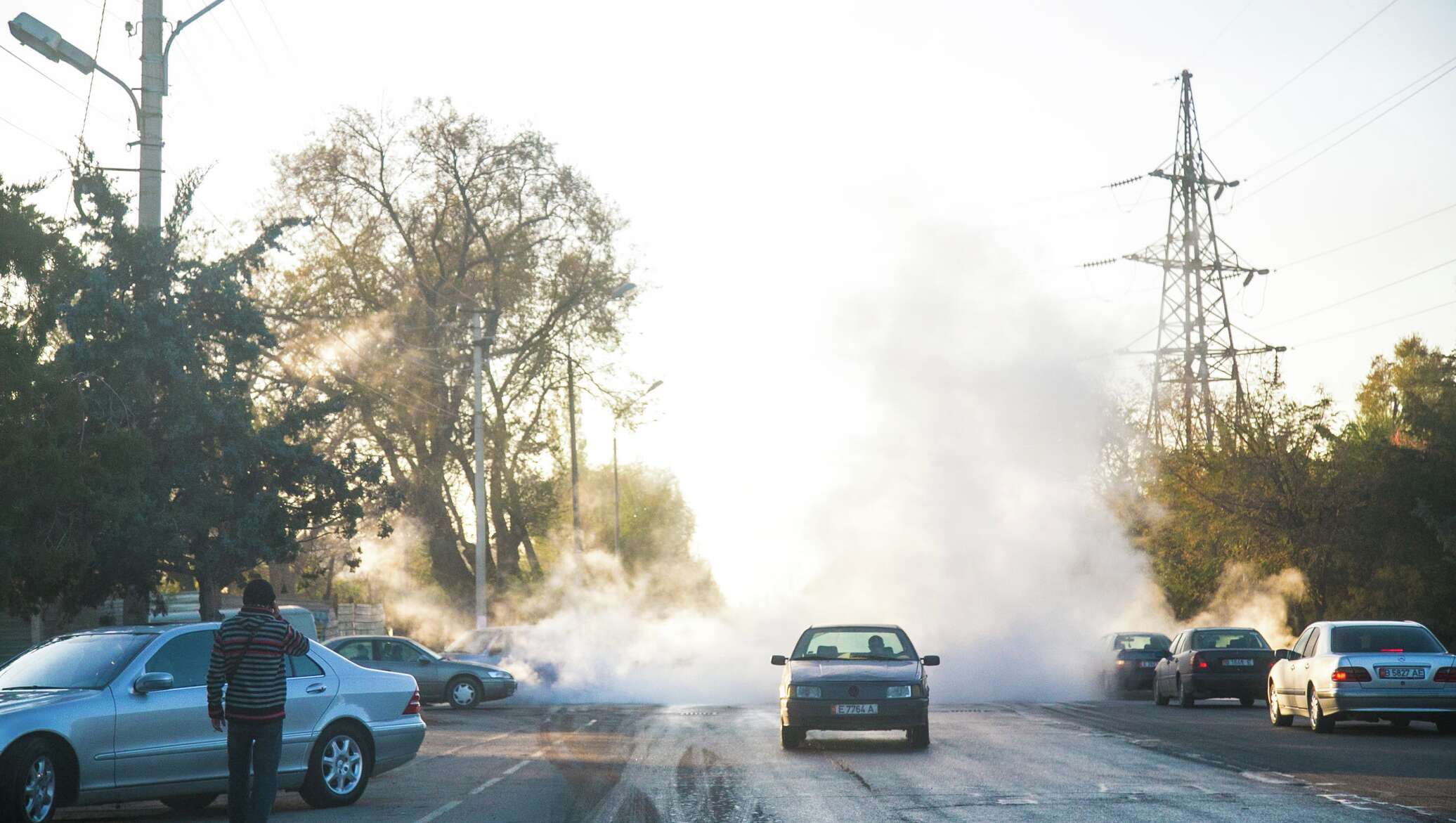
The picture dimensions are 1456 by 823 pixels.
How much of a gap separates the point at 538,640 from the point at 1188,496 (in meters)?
16.4

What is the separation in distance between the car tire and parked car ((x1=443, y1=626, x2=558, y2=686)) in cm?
2179

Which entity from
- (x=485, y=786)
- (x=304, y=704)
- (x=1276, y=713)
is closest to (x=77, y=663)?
(x=304, y=704)

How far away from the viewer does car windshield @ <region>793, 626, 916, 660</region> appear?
63.0 ft

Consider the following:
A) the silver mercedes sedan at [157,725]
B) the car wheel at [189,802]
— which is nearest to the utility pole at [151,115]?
the silver mercedes sedan at [157,725]

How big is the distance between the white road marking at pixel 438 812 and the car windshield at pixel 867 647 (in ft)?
23.8

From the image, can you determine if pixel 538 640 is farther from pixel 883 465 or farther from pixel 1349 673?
pixel 1349 673

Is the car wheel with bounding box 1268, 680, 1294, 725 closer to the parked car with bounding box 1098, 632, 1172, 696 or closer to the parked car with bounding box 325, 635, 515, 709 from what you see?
the parked car with bounding box 1098, 632, 1172, 696

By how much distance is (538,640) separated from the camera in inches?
1330

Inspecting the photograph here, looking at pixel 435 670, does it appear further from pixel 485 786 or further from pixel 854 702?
pixel 485 786

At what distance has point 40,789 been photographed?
1057cm

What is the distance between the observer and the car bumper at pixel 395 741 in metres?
13.1

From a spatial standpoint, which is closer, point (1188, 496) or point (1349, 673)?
point (1349, 673)

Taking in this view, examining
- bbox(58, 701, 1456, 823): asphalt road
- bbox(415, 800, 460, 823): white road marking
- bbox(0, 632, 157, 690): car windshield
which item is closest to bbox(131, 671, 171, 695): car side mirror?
bbox(0, 632, 157, 690): car windshield

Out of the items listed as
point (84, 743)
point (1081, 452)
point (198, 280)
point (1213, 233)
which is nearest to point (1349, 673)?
point (84, 743)
